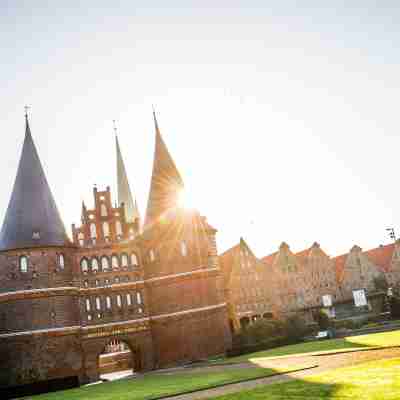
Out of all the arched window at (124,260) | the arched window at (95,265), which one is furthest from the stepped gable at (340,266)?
the arched window at (95,265)

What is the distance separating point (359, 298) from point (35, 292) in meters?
40.4

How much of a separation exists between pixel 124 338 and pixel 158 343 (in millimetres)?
2810

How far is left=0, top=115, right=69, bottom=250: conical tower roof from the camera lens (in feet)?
121

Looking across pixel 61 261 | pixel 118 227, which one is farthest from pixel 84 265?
pixel 118 227

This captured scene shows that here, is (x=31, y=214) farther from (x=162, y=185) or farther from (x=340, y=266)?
(x=340, y=266)

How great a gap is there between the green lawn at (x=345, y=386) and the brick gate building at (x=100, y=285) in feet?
73.5

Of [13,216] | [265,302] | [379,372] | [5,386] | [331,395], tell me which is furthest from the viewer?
[265,302]

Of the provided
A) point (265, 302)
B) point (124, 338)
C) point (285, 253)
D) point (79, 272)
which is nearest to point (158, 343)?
point (124, 338)

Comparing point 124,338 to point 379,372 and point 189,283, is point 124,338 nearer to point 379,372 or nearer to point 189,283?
point 189,283

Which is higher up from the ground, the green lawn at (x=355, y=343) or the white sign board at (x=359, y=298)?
the white sign board at (x=359, y=298)

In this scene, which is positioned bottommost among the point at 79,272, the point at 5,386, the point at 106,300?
the point at 5,386

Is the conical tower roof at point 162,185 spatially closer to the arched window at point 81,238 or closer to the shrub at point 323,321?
the arched window at point 81,238

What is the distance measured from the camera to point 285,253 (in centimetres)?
5984

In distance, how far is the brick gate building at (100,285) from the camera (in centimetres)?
3553
